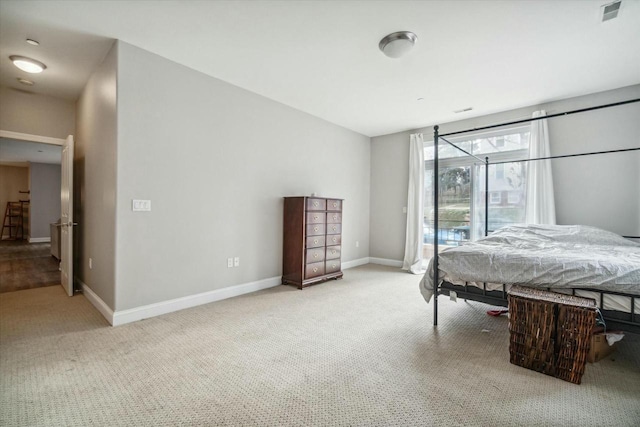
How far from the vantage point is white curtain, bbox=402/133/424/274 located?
526 cm

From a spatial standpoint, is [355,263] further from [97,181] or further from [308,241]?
[97,181]

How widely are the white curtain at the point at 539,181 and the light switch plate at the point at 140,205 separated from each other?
4898 millimetres

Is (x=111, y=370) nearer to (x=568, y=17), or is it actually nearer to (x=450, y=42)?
(x=450, y=42)

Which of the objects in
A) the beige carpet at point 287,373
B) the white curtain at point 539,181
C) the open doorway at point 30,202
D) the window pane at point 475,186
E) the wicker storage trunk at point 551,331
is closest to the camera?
the beige carpet at point 287,373

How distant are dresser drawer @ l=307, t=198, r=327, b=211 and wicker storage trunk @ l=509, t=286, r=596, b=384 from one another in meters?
2.59

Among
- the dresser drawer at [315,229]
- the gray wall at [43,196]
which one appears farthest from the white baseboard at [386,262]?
the gray wall at [43,196]

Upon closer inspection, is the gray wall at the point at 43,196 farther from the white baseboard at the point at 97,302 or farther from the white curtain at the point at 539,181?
the white curtain at the point at 539,181

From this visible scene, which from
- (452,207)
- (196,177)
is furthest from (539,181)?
(196,177)

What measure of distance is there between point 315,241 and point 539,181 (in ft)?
10.7

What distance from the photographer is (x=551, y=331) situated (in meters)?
1.92

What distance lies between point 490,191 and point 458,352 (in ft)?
10.7

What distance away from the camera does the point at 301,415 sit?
60.4 inches

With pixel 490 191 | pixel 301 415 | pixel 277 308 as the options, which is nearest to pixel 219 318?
pixel 277 308

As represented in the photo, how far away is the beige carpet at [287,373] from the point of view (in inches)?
60.8
